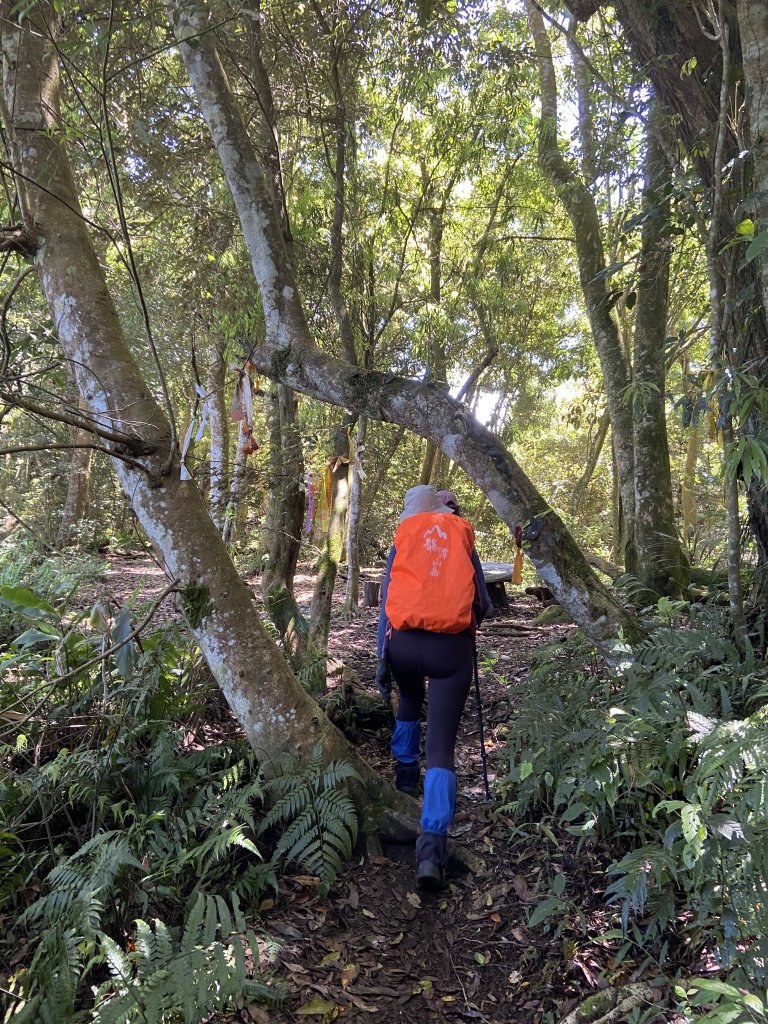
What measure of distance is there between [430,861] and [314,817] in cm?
63

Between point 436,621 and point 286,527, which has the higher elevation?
point 286,527

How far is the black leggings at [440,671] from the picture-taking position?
3324 millimetres

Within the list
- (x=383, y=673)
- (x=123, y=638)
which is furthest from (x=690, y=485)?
(x=123, y=638)

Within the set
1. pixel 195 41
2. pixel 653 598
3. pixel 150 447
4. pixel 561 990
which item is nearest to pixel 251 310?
pixel 195 41

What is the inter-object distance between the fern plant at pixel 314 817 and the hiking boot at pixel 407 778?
643mm

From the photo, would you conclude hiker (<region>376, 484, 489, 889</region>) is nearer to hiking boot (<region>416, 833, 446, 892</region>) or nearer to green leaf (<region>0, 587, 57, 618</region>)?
hiking boot (<region>416, 833, 446, 892</region>)

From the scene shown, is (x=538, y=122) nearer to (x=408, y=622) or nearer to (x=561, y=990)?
(x=408, y=622)

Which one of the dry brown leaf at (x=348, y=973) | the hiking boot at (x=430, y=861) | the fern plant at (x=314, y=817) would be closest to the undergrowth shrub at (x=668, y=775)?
the hiking boot at (x=430, y=861)

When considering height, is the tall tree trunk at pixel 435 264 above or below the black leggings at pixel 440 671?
above

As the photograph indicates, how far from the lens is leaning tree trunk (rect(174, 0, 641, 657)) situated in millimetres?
3457

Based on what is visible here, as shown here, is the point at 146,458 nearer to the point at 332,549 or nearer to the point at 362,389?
the point at 362,389

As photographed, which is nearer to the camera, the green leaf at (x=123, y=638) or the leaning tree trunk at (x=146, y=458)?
the green leaf at (x=123, y=638)

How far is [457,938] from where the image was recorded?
277 centimetres

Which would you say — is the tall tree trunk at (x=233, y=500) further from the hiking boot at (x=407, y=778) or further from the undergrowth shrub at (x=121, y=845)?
the hiking boot at (x=407, y=778)
